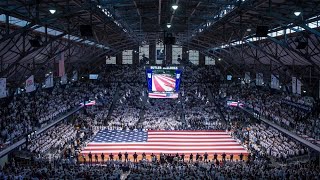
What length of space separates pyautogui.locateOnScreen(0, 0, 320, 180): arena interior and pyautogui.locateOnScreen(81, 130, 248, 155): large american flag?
9 cm

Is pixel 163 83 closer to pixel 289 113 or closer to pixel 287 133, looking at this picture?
pixel 289 113

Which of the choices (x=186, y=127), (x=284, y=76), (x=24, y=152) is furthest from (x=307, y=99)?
(x=24, y=152)

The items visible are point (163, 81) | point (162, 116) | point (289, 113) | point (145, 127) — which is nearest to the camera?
point (289, 113)

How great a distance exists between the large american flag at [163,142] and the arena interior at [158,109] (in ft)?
0.31

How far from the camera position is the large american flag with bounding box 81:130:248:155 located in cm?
3138

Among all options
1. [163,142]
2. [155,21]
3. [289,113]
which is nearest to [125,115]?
[163,142]

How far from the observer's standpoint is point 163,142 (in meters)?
34.4

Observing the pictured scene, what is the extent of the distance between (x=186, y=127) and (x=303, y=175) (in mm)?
21980

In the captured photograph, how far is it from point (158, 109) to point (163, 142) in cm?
1363

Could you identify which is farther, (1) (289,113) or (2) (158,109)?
(2) (158,109)

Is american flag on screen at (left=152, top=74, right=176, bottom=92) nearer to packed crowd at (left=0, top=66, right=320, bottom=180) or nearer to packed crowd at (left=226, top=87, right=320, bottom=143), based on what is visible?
packed crowd at (left=0, top=66, right=320, bottom=180)

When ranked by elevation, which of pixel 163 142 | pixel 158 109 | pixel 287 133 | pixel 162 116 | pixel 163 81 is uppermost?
pixel 163 81

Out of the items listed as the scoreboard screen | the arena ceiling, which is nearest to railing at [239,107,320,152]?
the arena ceiling

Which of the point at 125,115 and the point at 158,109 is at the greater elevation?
the point at 158,109
